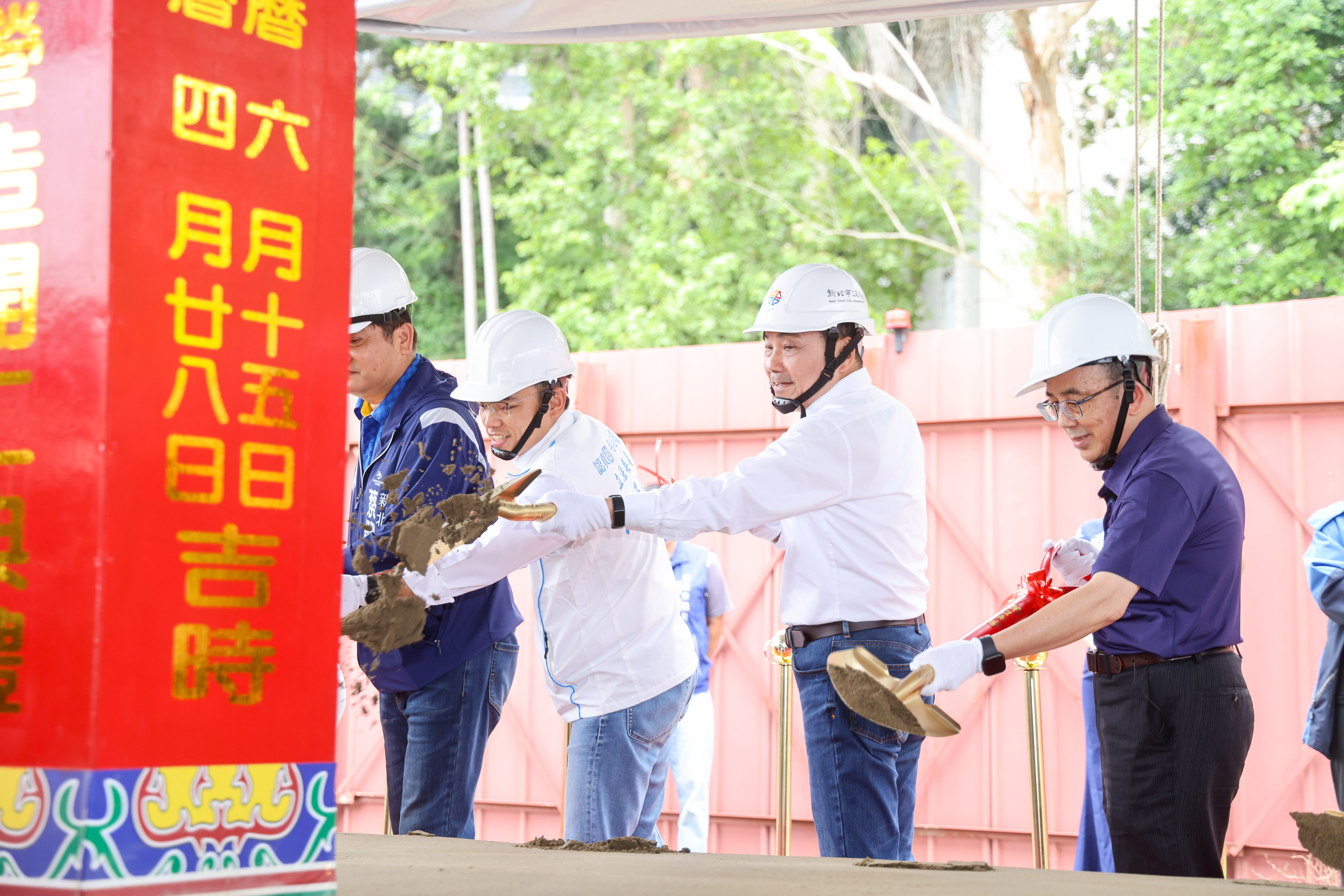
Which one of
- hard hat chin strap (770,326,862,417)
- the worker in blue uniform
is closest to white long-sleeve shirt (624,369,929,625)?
hard hat chin strap (770,326,862,417)

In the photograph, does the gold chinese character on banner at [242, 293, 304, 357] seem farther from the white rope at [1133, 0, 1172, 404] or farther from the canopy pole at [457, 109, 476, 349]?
the canopy pole at [457, 109, 476, 349]

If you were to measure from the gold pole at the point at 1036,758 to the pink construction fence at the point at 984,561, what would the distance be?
1.67 meters

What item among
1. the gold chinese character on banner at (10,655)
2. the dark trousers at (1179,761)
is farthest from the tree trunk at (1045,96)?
the gold chinese character on banner at (10,655)

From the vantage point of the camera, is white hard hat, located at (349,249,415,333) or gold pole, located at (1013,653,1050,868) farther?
gold pole, located at (1013,653,1050,868)

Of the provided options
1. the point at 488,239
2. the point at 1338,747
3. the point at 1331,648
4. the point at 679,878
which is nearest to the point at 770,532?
the point at 679,878

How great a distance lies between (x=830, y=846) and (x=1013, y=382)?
13.7ft

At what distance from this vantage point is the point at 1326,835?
226cm

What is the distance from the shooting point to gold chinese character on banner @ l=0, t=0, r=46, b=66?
1707 mm

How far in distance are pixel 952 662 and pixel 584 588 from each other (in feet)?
4.00

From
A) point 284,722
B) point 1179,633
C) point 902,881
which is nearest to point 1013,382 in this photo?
point 1179,633

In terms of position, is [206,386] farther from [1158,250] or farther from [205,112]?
[1158,250]

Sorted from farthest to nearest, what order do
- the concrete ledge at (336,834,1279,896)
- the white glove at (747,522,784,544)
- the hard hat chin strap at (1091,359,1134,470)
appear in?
1. the white glove at (747,522,784,544)
2. the hard hat chin strap at (1091,359,1134,470)
3. the concrete ledge at (336,834,1279,896)

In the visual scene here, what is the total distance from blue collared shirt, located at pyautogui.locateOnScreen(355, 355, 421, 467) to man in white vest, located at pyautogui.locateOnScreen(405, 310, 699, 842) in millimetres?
163

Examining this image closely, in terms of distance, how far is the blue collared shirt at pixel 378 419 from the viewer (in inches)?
146
